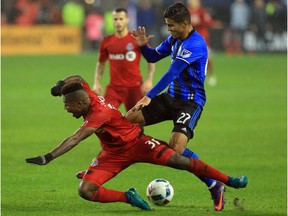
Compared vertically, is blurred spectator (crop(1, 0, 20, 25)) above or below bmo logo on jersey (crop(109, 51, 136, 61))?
below

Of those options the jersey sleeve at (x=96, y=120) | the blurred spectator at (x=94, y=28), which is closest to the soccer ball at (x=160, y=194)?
the jersey sleeve at (x=96, y=120)

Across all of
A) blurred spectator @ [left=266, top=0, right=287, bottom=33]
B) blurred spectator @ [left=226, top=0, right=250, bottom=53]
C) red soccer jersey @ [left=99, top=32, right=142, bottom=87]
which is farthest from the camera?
blurred spectator @ [left=226, top=0, right=250, bottom=53]

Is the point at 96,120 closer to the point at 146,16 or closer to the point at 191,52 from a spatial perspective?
the point at 191,52

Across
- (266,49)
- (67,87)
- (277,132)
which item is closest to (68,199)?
(67,87)

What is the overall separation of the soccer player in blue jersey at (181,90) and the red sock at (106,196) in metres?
0.85

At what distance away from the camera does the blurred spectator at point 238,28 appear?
37.8 meters

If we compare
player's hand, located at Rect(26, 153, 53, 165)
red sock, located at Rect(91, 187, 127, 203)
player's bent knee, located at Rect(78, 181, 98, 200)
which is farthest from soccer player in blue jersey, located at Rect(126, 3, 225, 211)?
player's hand, located at Rect(26, 153, 53, 165)

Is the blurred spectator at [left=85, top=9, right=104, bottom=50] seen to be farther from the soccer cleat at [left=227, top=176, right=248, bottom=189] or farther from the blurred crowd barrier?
the soccer cleat at [left=227, top=176, right=248, bottom=189]

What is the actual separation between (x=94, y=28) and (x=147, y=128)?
71.5 feet

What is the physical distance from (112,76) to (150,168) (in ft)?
7.02

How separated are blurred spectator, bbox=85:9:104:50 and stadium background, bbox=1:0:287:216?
1.36 ft

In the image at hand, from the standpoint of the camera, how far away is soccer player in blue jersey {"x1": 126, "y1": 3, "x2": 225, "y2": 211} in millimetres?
9828

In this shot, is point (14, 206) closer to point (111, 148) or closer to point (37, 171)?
point (111, 148)

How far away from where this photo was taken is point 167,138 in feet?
52.4
